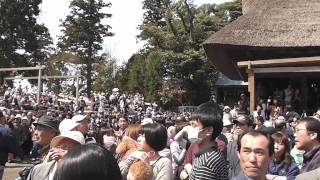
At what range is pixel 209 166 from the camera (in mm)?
3752

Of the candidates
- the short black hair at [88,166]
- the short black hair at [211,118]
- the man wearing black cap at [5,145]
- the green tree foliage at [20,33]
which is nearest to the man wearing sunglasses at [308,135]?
the short black hair at [211,118]

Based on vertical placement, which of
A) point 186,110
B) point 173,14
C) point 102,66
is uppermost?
point 173,14

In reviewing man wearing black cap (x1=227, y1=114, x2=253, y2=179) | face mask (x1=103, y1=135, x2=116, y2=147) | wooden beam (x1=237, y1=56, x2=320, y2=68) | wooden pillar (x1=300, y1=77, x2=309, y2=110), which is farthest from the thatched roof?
man wearing black cap (x1=227, y1=114, x2=253, y2=179)

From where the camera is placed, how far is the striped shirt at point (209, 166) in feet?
12.3

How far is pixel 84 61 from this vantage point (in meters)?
47.3

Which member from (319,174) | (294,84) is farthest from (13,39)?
(319,174)

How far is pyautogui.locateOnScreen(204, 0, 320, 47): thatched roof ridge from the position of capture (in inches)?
666

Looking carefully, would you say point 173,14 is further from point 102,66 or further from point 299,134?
point 299,134

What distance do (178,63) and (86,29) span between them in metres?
14.1

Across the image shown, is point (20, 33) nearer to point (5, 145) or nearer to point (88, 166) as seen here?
point (5, 145)

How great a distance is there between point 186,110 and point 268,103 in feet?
42.6

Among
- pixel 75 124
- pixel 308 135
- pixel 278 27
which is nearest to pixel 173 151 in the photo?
pixel 75 124

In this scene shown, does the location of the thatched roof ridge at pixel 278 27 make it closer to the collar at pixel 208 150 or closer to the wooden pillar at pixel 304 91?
the wooden pillar at pixel 304 91

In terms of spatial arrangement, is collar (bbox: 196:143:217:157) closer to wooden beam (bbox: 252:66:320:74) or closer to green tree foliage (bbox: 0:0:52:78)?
wooden beam (bbox: 252:66:320:74)
